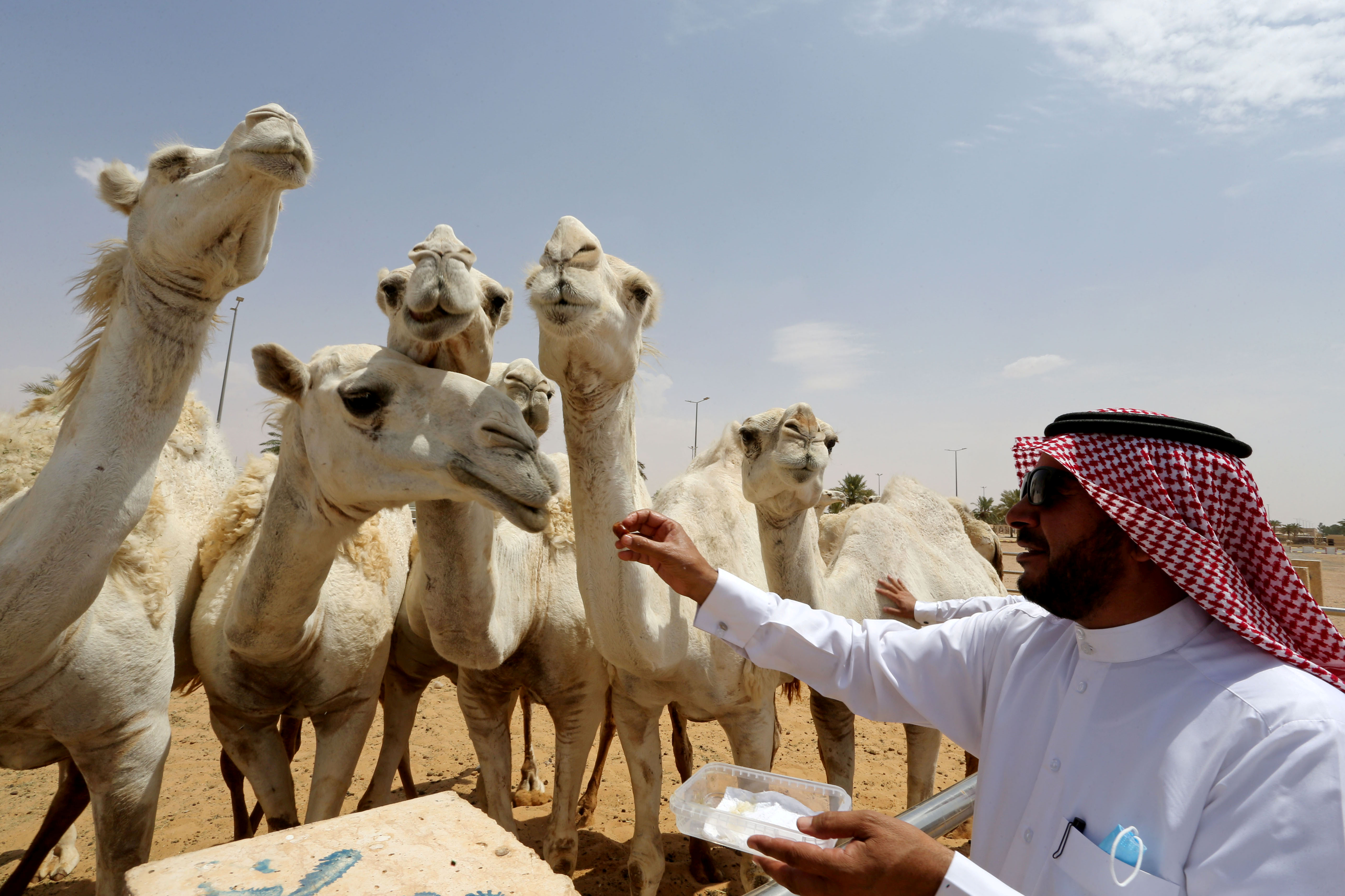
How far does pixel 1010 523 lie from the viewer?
1825 mm

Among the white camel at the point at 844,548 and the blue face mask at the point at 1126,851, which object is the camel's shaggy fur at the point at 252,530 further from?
the blue face mask at the point at 1126,851

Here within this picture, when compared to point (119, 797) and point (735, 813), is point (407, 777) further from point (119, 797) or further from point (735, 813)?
point (735, 813)

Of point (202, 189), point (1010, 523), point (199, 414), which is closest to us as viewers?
point (1010, 523)

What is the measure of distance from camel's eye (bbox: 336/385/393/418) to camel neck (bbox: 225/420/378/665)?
42 cm

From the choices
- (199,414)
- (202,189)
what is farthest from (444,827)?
(199,414)

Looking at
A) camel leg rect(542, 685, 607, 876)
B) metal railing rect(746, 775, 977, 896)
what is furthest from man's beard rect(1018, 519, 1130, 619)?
camel leg rect(542, 685, 607, 876)

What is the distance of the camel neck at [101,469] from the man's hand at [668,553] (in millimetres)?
1598

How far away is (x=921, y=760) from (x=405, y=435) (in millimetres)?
4034

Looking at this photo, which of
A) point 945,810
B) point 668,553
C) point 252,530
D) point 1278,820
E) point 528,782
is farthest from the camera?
point 528,782

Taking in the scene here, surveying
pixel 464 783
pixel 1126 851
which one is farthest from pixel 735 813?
pixel 464 783

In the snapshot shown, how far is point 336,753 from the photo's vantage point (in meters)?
3.50

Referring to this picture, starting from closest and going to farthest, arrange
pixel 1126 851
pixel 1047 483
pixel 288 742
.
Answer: pixel 1126 851
pixel 1047 483
pixel 288 742

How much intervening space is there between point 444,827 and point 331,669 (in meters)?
2.12

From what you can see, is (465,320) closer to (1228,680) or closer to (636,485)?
(636,485)
